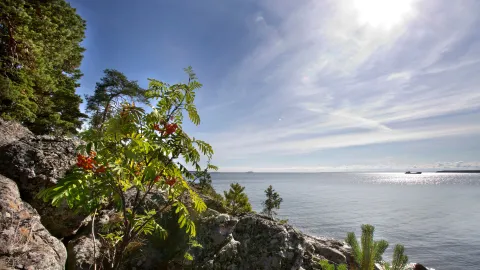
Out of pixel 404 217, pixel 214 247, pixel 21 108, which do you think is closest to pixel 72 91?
pixel 21 108

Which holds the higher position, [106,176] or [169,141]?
[169,141]

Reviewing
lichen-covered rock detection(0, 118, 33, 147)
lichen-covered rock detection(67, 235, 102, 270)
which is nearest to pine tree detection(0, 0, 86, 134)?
lichen-covered rock detection(0, 118, 33, 147)

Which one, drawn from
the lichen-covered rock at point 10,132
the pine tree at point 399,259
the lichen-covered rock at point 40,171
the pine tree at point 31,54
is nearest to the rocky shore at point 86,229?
the lichen-covered rock at point 40,171

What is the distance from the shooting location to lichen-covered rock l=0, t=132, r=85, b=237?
6.35 m

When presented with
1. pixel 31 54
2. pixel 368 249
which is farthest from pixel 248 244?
pixel 31 54

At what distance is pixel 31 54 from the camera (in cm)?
1315

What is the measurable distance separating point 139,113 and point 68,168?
19.3ft

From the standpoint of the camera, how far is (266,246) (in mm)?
6355

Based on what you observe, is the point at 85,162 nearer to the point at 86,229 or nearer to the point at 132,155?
the point at 132,155

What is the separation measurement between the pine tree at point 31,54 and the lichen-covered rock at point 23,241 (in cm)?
983

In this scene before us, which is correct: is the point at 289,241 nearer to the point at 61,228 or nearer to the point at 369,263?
the point at 369,263

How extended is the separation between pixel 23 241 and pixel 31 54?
13.3m

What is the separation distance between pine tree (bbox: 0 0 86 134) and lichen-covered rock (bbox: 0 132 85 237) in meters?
7.24

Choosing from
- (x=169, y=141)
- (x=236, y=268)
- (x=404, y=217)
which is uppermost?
(x=169, y=141)
